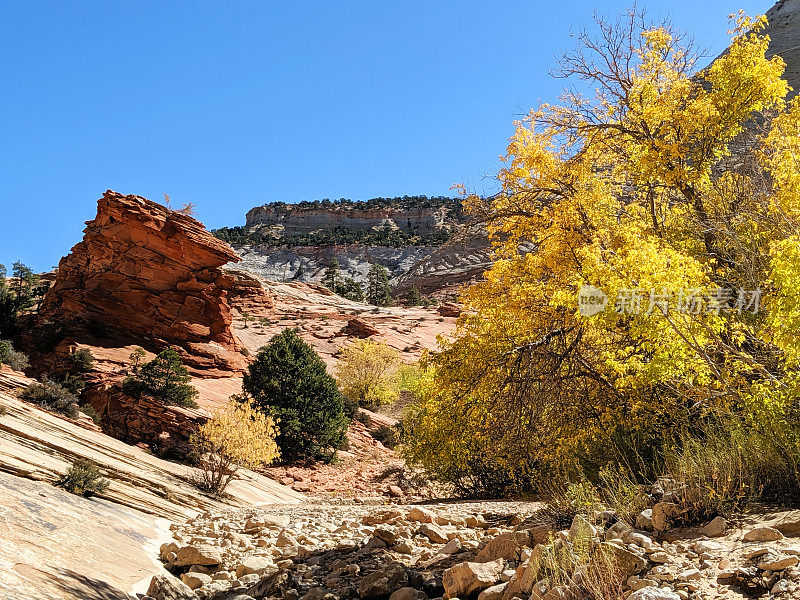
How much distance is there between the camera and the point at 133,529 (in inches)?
369

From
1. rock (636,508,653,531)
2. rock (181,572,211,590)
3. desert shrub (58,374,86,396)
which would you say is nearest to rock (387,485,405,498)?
rock (181,572,211,590)

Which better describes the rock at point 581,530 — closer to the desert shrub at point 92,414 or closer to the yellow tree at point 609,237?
the yellow tree at point 609,237

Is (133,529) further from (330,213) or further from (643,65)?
(330,213)

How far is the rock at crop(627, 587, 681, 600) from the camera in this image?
3379 mm

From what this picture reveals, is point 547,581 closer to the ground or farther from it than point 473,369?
closer to the ground

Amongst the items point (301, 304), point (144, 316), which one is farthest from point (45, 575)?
point (301, 304)

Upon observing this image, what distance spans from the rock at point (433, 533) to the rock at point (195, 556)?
3.11 meters

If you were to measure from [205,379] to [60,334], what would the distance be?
7639mm

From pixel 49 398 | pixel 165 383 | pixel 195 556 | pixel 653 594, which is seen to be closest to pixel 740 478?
pixel 653 594

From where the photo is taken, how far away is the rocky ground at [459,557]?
12.6 ft

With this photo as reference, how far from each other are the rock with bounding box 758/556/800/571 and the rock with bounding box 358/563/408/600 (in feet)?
11.4

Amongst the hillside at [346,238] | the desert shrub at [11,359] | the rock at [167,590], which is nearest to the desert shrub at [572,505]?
the rock at [167,590]

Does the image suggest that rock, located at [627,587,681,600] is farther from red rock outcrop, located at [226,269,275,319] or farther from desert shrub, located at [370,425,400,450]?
red rock outcrop, located at [226,269,275,319]

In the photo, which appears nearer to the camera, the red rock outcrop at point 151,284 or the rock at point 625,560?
the rock at point 625,560
